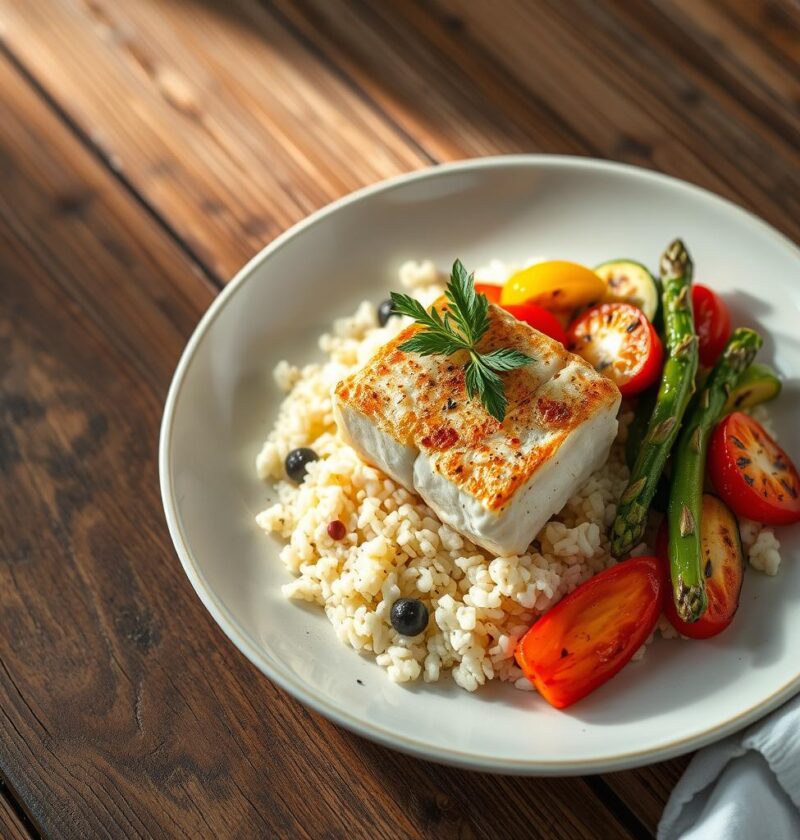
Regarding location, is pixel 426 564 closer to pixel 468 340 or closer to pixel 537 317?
pixel 468 340

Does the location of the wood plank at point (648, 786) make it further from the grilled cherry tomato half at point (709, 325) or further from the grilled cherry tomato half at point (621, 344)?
the grilled cherry tomato half at point (709, 325)

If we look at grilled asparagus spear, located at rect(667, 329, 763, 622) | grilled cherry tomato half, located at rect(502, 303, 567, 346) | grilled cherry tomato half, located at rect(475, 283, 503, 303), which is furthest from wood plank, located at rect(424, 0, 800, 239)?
grilled cherry tomato half, located at rect(502, 303, 567, 346)

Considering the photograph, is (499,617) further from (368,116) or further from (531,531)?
(368,116)

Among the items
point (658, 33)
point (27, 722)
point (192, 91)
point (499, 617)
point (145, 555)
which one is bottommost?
point (27, 722)

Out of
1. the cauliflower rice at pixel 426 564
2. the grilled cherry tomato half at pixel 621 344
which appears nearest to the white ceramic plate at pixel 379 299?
the cauliflower rice at pixel 426 564

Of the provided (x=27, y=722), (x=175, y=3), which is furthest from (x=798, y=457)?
(x=175, y=3)

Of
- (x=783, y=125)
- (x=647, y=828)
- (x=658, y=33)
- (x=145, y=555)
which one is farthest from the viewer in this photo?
(x=658, y=33)
